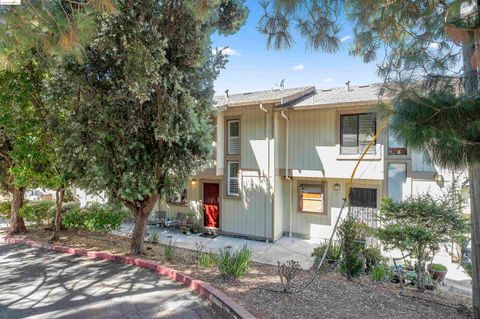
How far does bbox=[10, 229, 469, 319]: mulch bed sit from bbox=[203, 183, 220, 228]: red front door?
513 centimetres

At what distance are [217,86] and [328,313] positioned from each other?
19.4ft

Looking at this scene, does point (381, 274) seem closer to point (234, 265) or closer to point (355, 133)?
point (234, 265)

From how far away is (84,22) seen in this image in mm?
3701

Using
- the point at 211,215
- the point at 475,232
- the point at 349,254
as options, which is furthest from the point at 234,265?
the point at 211,215

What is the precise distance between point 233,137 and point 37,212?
8307 millimetres

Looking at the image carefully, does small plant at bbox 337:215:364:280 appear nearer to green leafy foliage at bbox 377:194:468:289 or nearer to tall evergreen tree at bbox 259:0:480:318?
green leafy foliage at bbox 377:194:468:289

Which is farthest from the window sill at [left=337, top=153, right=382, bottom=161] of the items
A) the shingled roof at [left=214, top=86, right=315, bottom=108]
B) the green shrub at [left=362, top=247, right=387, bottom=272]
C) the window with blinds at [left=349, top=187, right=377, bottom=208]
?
the green shrub at [left=362, top=247, right=387, bottom=272]

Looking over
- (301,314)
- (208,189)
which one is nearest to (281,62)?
(301,314)

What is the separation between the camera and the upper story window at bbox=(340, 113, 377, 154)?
976cm

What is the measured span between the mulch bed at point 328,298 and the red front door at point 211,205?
16.8 ft

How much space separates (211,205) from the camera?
12.0 metres

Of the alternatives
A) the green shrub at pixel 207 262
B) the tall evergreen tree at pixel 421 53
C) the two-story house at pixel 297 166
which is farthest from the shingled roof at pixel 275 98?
the tall evergreen tree at pixel 421 53

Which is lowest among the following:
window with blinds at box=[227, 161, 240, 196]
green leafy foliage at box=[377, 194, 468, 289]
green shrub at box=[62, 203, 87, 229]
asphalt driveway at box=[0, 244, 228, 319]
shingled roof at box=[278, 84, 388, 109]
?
asphalt driveway at box=[0, 244, 228, 319]

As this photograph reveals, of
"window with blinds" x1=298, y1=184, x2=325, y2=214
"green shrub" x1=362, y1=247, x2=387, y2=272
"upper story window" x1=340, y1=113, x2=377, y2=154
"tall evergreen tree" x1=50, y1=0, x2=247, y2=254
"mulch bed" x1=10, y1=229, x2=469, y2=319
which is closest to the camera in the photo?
"mulch bed" x1=10, y1=229, x2=469, y2=319
